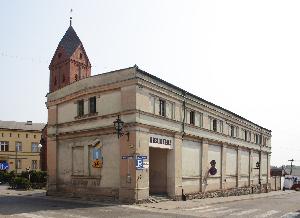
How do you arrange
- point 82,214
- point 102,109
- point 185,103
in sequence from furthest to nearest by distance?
point 185,103 < point 102,109 < point 82,214

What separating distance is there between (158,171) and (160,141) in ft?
11.2

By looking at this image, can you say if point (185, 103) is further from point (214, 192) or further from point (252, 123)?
point (252, 123)

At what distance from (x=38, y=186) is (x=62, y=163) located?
33.3 feet

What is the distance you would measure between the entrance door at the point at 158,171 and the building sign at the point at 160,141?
1.05 meters

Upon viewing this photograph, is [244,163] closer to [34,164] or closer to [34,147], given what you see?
[34,147]

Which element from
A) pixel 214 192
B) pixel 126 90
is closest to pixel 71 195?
pixel 126 90

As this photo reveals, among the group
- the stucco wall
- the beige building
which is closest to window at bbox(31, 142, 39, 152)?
the beige building

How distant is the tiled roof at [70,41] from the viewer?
58453 millimetres

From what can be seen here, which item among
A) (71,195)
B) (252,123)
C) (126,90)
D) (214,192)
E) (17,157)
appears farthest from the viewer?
(17,157)

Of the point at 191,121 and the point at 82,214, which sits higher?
Result: the point at 191,121

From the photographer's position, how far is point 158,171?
2850 centimetres

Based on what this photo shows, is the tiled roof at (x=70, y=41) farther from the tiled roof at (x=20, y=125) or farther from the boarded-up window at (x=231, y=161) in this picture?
the boarded-up window at (x=231, y=161)

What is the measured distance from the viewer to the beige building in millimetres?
65312

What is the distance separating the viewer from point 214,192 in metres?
35.1
